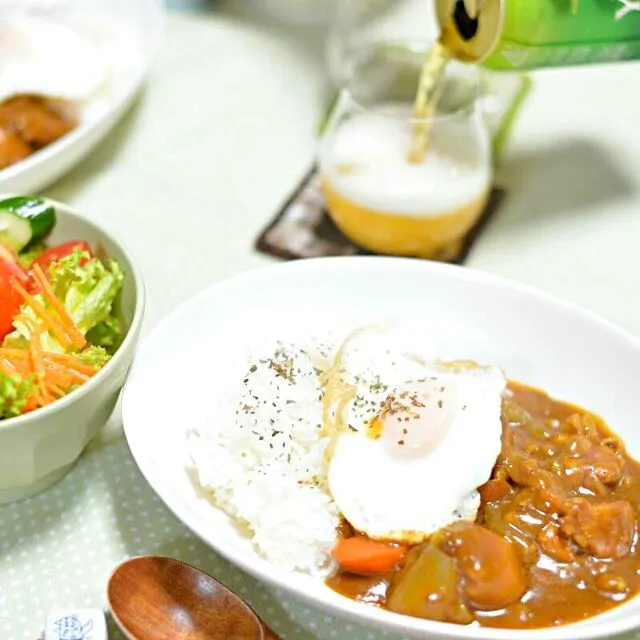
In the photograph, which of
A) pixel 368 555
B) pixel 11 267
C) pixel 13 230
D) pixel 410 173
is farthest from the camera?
pixel 410 173

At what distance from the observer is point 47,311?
6.26ft

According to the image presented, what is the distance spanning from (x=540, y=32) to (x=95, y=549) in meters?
1.75

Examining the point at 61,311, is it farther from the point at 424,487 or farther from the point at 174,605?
the point at 424,487

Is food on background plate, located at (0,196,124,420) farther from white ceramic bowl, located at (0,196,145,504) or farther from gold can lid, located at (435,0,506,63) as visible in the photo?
gold can lid, located at (435,0,506,63)

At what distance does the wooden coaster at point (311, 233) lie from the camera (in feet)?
8.68

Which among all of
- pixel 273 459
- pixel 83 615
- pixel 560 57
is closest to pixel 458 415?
pixel 273 459

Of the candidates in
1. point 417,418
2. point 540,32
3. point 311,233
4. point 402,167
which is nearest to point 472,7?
point 540,32

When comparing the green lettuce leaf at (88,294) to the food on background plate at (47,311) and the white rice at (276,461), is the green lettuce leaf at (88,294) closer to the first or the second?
the food on background plate at (47,311)

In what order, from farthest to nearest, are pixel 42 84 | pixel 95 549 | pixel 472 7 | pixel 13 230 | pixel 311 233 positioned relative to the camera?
pixel 42 84 → pixel 311 233 → pixel 472 7 → pixel 13 230 → pixel 95 549

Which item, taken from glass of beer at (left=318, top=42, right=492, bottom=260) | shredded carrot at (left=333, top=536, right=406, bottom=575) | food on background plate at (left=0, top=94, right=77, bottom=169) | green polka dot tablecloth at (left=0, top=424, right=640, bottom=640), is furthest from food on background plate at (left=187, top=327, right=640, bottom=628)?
food on background plate at (left=0, top=94, right=77, bottom=169)

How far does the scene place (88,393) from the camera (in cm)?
171

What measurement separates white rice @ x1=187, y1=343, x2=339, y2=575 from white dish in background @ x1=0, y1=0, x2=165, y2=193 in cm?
A: 111

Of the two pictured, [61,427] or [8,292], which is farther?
[8,292]

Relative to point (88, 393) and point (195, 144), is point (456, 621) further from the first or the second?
point (195, 144)
